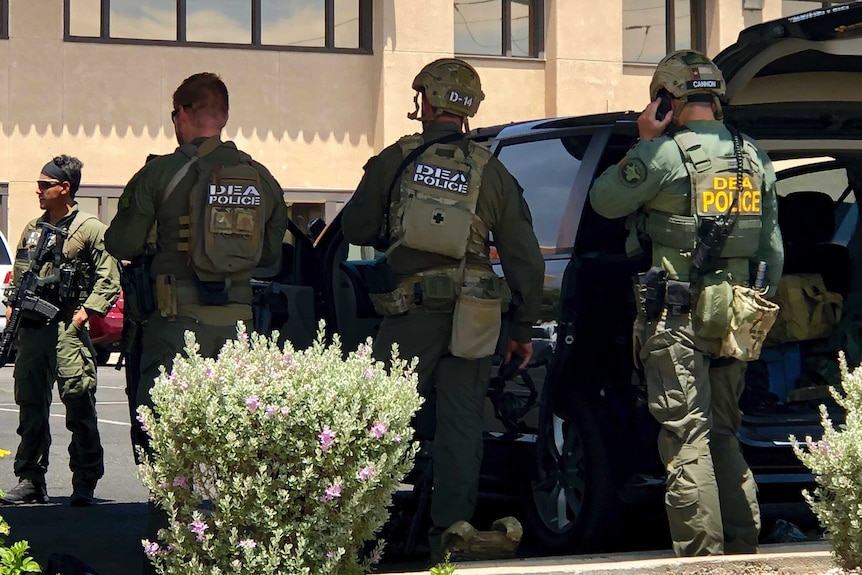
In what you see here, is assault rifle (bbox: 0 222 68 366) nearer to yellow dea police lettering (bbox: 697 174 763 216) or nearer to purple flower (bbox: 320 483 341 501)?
yellow dea police lettering (bbox: 697 174 763 216)

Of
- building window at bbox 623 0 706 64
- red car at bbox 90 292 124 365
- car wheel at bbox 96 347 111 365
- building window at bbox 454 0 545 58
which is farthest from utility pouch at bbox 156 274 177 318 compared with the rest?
building window at bbox 623 0 706 64

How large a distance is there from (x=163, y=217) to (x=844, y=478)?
270 cm

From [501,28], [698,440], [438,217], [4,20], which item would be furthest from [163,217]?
[501,28]

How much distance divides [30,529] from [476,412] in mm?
2414

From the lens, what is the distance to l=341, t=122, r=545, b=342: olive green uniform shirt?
18.9ft

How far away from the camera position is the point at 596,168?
6074mm

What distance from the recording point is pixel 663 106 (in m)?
5.62

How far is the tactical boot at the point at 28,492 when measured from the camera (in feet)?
25.9

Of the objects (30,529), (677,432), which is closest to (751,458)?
(677,432)

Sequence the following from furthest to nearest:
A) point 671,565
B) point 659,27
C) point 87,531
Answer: point 659,27
point 87,531
point 671,565

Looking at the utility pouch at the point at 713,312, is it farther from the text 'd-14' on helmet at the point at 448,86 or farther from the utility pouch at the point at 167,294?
the utility pouch at the point at 167,294

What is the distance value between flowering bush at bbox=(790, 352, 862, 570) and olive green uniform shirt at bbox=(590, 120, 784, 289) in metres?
0.90

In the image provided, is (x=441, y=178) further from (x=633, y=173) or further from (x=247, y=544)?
(x=247, y=544)

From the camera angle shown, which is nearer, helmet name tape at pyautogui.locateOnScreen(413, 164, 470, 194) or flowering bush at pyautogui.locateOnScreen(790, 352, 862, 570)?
flowering bush at pyautogui.locateOnScreen(790, 352, 862, 570)
